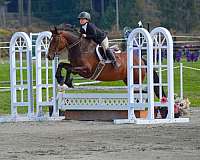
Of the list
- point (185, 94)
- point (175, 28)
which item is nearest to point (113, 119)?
point (185, 94)

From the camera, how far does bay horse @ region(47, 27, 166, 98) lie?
20203 mm

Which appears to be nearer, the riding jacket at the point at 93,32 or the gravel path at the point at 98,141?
the gravel path at the point at 98,141

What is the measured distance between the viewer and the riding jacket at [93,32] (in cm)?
2009

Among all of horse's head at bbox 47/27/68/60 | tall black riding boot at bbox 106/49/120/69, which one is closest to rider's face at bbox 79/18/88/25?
horse's head at bbox 47/27/68/60

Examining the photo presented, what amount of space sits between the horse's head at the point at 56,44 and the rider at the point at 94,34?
470 mm

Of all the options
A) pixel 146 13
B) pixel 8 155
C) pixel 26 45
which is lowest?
pixel 8 155

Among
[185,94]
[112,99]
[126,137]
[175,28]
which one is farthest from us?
[175,28]

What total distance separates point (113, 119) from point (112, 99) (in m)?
0.43

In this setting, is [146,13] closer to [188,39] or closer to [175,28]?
[175,28]

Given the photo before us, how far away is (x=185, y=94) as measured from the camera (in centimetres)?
2864

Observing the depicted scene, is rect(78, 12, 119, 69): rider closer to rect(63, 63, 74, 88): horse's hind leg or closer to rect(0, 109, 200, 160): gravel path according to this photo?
rect(63, 63, 74, 88): horse's hind leg

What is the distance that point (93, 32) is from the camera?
20125 mm

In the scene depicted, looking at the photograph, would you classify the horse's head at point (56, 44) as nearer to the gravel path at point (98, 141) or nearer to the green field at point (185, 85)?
the gravel path at point (98, 141)

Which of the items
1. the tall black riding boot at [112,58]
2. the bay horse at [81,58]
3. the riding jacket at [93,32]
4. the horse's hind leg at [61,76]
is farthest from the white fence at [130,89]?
the riding jacket at [93,32]
